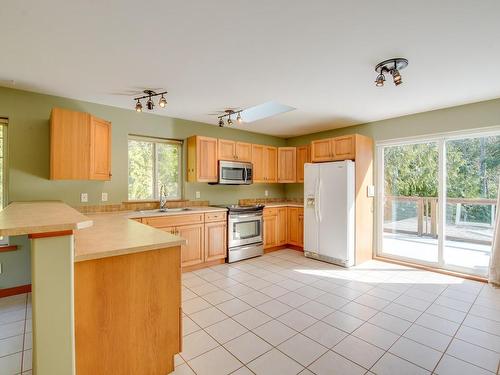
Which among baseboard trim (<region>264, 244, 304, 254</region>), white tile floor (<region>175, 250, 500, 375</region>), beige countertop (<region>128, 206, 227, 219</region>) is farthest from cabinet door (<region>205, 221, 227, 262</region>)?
baseboard trim (<region>264, 244, 304, 254</region>)

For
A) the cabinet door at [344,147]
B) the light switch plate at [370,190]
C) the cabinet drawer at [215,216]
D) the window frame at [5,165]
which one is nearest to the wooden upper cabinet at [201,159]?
the cabinet drawer at [215,216]

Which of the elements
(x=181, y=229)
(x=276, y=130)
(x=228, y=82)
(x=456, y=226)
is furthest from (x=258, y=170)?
(x=456, y=226)

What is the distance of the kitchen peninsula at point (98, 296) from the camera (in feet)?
4.26

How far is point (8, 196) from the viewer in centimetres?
312

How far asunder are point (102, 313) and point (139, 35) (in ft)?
6.51

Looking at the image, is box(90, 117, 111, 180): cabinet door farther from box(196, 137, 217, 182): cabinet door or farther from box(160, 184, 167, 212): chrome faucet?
box(196, 137, 217, 182): cabinet door

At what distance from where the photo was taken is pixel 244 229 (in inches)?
183

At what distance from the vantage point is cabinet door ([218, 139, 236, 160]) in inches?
185

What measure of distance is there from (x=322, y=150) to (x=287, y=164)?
1.09 m

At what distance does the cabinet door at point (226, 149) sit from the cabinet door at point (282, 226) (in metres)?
1.48

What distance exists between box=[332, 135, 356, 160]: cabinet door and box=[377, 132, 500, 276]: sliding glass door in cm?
67

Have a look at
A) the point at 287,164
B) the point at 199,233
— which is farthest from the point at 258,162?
the point at 199,233

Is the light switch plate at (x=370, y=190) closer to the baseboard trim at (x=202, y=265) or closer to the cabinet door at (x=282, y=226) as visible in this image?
the cabinet door at (x=282, y=226)

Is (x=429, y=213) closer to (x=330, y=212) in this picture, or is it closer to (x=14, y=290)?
(x=330, y=212)
